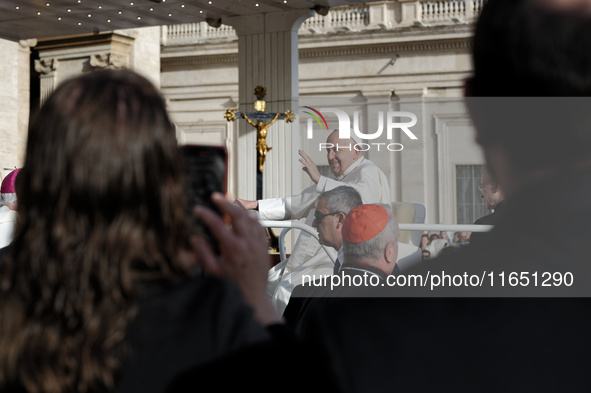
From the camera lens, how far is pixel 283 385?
1.18 meters

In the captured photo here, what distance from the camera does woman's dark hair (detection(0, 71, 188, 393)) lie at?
1.17 m

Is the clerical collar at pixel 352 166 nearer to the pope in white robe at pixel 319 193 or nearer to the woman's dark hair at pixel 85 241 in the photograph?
the pope in white robe at pixel 319 193

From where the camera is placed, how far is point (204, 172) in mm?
1412

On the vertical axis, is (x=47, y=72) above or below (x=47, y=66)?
below

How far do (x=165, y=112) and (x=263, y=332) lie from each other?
37cm

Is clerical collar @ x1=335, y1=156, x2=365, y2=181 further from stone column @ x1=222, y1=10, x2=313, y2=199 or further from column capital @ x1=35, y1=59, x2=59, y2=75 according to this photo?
column capital @ x1=35, y1=59, x2=59, y2=75

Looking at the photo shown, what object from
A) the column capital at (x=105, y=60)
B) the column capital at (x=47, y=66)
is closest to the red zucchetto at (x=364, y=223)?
the column capital at (x=105, y=60)

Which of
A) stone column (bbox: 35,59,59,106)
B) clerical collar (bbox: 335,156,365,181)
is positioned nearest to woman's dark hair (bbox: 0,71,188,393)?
clerical collar (bbox: 335,156,365,181)

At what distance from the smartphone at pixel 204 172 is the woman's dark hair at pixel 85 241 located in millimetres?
156

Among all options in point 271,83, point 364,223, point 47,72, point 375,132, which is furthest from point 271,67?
point 364,223

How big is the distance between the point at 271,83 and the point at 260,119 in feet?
4.40

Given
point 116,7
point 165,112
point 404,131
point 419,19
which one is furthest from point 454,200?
point 419,19

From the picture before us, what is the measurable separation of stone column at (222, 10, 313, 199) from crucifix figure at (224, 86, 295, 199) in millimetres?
215

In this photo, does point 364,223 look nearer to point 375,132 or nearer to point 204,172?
point 375,132
